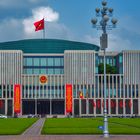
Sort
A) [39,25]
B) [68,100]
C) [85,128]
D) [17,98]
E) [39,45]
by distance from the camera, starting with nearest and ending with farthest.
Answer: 1. [85,128]
2. [39,25]
3. [17,98]
4. [68,100]
5. [39,45]

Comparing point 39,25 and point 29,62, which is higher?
point 39,25

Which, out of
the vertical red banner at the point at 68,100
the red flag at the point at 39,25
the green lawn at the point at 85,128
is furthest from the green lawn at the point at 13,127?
the vertical red banner at the point at 68,100

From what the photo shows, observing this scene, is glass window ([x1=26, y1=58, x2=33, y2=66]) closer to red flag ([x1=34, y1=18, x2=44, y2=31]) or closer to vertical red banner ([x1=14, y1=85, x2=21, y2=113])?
vertical red banner ([x1=14, y1=85, x2=21, y2=113])

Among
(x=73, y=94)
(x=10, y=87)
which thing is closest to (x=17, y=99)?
(x=10, y=87)

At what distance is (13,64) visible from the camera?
170 m

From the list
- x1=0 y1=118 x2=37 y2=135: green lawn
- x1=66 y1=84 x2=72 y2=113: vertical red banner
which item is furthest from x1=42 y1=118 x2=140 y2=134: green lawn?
x1=66 y1=84 x2=72 y2=113: vertical red banner

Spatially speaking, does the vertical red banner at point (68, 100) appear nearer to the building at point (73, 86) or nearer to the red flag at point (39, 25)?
the building at point (73, 86)

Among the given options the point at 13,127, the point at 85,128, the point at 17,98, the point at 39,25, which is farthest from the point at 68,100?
the point at 85,128

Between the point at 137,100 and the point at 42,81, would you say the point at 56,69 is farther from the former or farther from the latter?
the point at 137,100

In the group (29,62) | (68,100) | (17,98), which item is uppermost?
(29,62)

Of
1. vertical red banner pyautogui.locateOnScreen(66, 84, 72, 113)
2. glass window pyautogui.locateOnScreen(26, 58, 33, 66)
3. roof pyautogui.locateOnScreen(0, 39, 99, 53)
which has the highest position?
roof pyautogui.locateOnScreen(0, 39, 99, 53)

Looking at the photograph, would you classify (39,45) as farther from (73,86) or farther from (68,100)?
(68,100)

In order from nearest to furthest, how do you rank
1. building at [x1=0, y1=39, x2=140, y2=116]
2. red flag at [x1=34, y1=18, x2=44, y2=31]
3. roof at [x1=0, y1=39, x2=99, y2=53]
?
red flag at [x1=34, y1=18, x2=44, y2=31]
building at [x1=0, y1=39, x2=140, y2=116]
roof at [x1=0, y1=39, x2=99, y2=53]

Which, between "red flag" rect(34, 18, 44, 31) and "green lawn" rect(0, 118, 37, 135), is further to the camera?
"red flag" rect(34, 18, 44, 31)
